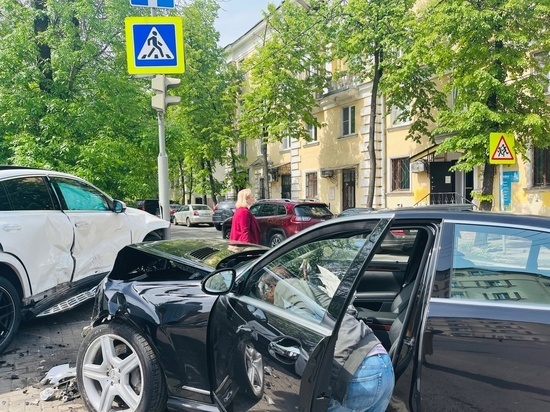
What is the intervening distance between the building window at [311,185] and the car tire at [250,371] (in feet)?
77.2

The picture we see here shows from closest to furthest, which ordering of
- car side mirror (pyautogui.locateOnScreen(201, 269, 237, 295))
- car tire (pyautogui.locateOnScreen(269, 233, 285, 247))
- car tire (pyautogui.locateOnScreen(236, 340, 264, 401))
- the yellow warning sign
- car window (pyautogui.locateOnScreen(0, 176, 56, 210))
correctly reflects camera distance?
car tire (pyautogui.locateOnScreen(236, 340, 264, 401))
car side mirror (pyautogui.locateOnScreen(201, 269, 237, 295))
car window (pyautogui.locateOnScreen(0, 176, 56, 210))
the yellow warning sign
car tire (pyautogui.locateOnScreen(269, 233, 285, 247))

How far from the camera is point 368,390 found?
1.91 meters

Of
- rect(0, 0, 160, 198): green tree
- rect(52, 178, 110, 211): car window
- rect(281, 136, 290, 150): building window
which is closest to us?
rect(52, 178, 110, 211): car window

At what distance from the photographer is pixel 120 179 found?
9.90 metres

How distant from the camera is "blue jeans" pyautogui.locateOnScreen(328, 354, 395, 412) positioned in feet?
6.27

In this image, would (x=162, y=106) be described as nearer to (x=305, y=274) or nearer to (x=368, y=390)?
(x=305, y=274)

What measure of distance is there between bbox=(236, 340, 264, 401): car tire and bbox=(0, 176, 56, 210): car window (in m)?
3.53

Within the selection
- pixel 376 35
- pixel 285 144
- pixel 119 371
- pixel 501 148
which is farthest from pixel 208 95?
pixel 119 371

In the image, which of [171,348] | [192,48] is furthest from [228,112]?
[171,348]

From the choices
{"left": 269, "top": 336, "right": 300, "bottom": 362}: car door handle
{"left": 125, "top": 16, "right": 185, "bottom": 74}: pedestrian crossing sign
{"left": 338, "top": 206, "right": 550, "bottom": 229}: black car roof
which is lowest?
{"left": 269, "top": 336, "right": 300, "bottom": 362}: car door handle

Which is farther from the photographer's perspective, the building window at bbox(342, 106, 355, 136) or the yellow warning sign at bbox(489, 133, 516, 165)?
the building window at bbox(342, 106, 355, 136)

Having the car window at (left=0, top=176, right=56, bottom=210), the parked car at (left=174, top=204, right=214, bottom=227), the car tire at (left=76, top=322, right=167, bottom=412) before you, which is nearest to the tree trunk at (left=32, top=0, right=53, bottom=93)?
the car window at (left=0, top=176, right=56, bottom=210)

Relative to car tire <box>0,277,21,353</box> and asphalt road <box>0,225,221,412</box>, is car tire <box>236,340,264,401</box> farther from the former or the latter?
car tire <box>0,277,21,353</box>

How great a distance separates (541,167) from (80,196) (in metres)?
14.0
